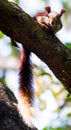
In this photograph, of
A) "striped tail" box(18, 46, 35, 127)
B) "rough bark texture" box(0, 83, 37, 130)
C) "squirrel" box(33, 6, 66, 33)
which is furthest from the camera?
"striped tail" box(18, 46, 35, 127)

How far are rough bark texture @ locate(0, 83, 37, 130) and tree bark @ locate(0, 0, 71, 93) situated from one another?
0.41 m

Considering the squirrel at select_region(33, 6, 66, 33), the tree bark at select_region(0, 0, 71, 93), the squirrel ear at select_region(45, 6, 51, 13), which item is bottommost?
the tree bark at select_region(0, 0, 71, 93)

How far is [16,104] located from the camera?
131 inches

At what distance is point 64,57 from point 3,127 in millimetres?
620

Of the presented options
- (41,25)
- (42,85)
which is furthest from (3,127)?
(42,85)

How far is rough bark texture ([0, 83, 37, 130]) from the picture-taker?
10.1ft

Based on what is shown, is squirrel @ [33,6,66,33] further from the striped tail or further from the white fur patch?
the white fur patch

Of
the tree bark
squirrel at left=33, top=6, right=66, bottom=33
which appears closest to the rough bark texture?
the tree bark

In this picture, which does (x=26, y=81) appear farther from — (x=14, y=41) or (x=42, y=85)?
(x=42, y=85)

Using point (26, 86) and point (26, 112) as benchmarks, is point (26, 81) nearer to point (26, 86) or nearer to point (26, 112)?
point (26, 86)

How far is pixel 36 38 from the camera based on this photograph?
2973 millimetres

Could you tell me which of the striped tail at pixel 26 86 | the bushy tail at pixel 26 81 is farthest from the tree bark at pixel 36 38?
the bushy tail at pixel 26 81

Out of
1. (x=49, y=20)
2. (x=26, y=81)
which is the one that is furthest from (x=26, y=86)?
(x=49, y=20)

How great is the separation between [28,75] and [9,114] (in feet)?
1.45
